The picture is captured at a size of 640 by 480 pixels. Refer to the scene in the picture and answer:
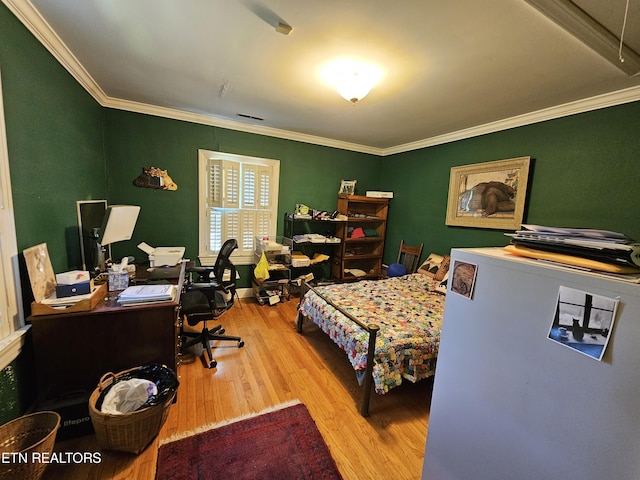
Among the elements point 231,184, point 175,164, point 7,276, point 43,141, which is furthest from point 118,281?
point 231,184

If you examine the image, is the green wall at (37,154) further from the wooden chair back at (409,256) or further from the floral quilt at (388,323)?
the wooden chair back at (409,256)

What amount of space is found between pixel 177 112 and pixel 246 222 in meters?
1.64

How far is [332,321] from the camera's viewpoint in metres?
2.30

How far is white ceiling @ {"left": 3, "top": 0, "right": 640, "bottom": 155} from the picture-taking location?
4.69ft

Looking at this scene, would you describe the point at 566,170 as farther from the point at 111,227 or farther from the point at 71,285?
the point at 111,227

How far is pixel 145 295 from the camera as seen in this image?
175 cm

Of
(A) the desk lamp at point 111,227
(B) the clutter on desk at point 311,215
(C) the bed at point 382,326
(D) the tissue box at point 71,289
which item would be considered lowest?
(C) the bed at point 382,326

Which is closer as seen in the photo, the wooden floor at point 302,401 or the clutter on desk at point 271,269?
the wooden floor at point 302,401

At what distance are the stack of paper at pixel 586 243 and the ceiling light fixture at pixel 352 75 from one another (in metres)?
1.68

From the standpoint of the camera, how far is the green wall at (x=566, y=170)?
2.11 m

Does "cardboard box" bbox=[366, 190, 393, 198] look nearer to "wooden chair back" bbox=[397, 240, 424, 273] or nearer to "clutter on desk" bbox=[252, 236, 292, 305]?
"wooden chair back" bbox=[397, 240, 424, 273]

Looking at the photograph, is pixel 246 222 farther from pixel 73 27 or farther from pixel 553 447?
pixel 553 447

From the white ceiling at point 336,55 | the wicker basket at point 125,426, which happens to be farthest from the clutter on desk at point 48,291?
the white ceiling at point 336,55

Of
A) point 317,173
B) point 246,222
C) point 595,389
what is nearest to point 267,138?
point 317,173
